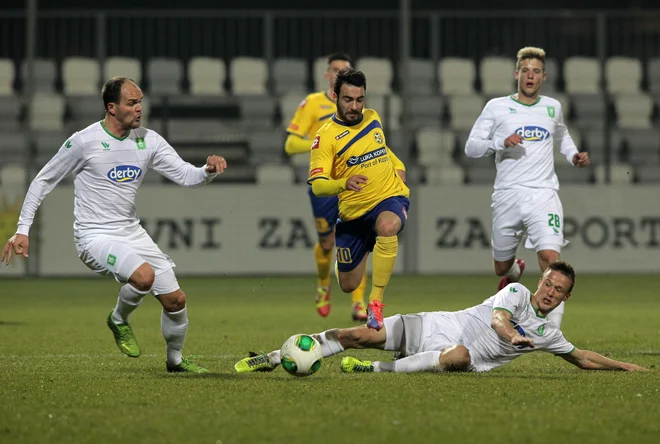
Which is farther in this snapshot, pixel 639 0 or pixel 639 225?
pixel 639 0

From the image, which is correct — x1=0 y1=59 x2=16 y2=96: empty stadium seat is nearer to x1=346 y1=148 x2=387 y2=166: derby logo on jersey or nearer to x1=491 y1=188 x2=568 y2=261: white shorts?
x1=491 y1=188 x2=568 y2=261: white shorts

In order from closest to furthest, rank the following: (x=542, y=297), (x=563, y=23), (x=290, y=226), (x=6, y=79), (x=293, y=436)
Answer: (x=293, y=436), (x=542, y=297), (x=290, y=226), (x=6, y=79), (x=563, y=23)

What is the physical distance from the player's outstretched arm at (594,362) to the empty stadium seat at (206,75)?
1196 centimetres

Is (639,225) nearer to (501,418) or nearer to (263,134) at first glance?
(263,134)

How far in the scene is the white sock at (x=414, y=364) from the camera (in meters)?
6.73

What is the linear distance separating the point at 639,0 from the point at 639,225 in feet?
20.4

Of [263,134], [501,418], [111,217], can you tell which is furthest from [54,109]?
[501,418]

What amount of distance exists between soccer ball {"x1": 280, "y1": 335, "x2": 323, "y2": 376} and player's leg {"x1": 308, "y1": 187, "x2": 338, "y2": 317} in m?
3.96

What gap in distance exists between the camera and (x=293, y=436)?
4688 mm

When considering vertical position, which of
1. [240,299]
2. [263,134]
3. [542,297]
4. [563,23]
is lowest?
[240,299]

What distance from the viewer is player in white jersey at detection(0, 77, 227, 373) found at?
684 centimetres

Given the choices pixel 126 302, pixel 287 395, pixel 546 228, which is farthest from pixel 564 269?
pixel 126 302

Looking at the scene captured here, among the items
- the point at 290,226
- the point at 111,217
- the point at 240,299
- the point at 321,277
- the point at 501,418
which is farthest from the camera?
the point at 290,226

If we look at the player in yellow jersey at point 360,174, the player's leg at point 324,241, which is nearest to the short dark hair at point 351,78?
the player in yellow jersey at point 360,174
